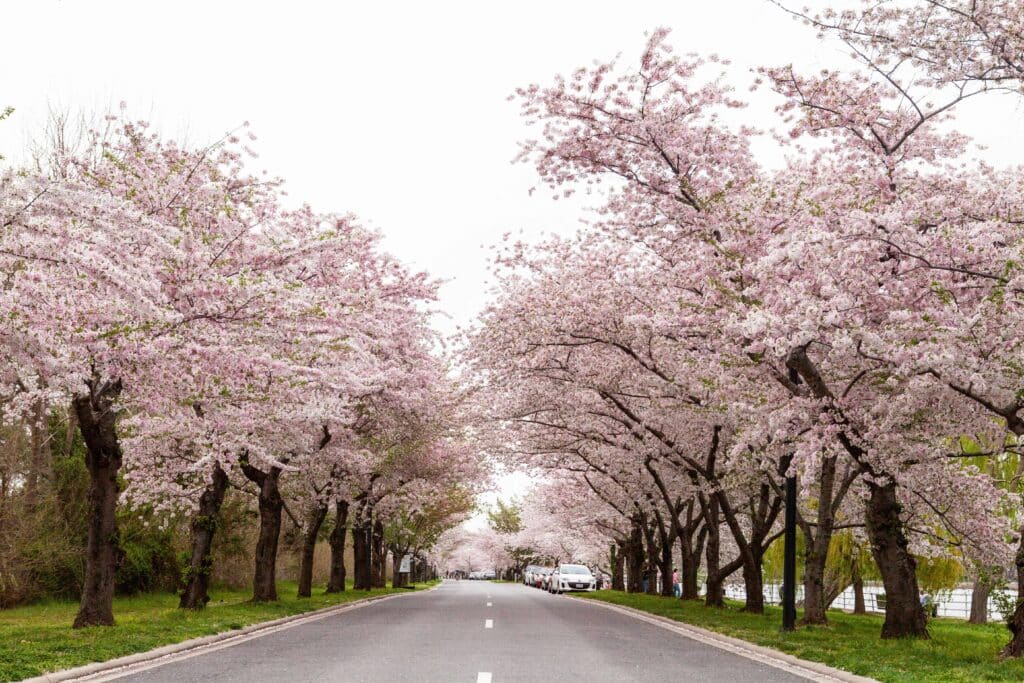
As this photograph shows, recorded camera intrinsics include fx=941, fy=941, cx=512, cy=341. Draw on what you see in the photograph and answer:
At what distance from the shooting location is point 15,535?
81.5 ft

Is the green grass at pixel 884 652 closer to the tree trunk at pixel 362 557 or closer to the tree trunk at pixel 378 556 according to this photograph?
the tree trunk at pixel 362 557

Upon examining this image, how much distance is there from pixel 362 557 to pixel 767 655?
3347 cm

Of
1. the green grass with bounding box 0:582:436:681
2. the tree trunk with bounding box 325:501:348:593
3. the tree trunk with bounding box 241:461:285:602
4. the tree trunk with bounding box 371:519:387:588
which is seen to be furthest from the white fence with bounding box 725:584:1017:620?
the tree trunk with bounding box 371:519:387:588

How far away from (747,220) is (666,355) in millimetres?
6616

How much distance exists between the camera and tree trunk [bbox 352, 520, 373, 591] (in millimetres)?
44844

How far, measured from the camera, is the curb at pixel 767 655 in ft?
38.8

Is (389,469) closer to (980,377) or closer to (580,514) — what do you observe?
(580,514)

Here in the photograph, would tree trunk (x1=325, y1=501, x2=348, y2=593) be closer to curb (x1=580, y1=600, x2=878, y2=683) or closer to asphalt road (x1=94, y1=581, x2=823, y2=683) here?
asphalt road (x1=94, y1=581, x2=823, y2=683)

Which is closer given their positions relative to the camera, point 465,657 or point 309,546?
point 465,657

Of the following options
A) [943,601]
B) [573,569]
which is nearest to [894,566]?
[943,601]

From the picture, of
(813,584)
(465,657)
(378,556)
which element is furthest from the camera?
(378,556)

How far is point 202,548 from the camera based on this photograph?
933 inches

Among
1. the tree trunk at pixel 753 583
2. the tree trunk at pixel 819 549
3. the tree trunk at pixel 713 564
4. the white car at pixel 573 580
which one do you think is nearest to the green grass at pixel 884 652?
the tree trunk at pixel 819 549

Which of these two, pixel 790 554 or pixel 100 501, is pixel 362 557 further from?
pixel 790 554
